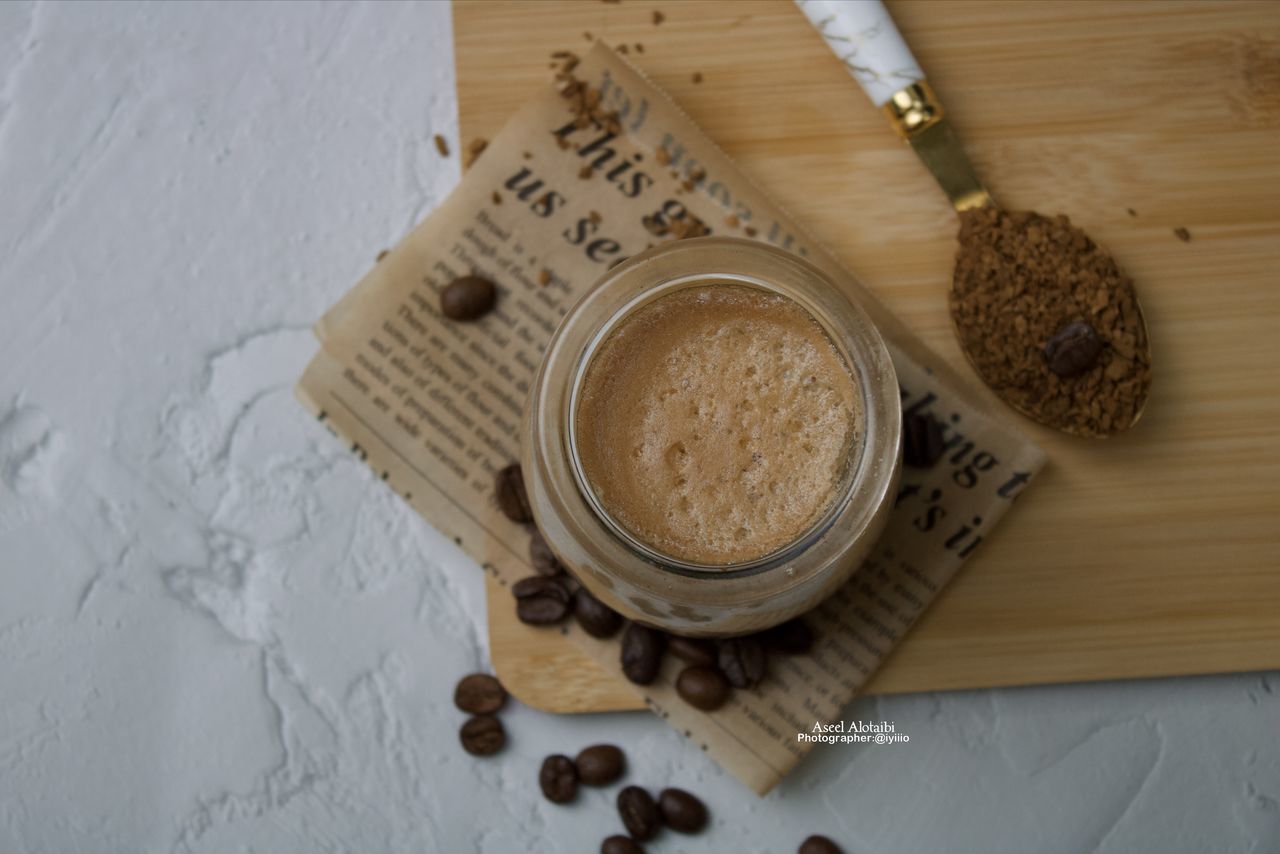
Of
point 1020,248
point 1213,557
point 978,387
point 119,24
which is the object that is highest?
point 119,24

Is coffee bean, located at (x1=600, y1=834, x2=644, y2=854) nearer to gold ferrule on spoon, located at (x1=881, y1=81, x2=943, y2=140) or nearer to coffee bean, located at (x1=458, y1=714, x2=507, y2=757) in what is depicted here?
coffee bean, located at (x1=458, y1=714, x2=507, y2=757)

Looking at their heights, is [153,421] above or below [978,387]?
above

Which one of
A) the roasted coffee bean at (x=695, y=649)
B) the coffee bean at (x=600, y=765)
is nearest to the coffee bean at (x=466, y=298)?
the roasted coffee bean at (x=695, y=649)

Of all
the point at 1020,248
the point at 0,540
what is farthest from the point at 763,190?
the point at 0,540

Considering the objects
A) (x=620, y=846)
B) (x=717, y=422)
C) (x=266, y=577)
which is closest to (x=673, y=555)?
(x=717, y=422)

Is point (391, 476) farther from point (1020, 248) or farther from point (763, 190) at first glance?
point (1020, 248)

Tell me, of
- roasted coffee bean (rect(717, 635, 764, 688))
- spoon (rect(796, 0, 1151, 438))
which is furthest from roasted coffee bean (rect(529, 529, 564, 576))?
spoon (rect(796, 0, 1151, 438))

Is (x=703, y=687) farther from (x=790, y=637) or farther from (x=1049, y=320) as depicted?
(x=1049, y=320)

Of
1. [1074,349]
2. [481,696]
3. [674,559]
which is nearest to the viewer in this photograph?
[674,559]
